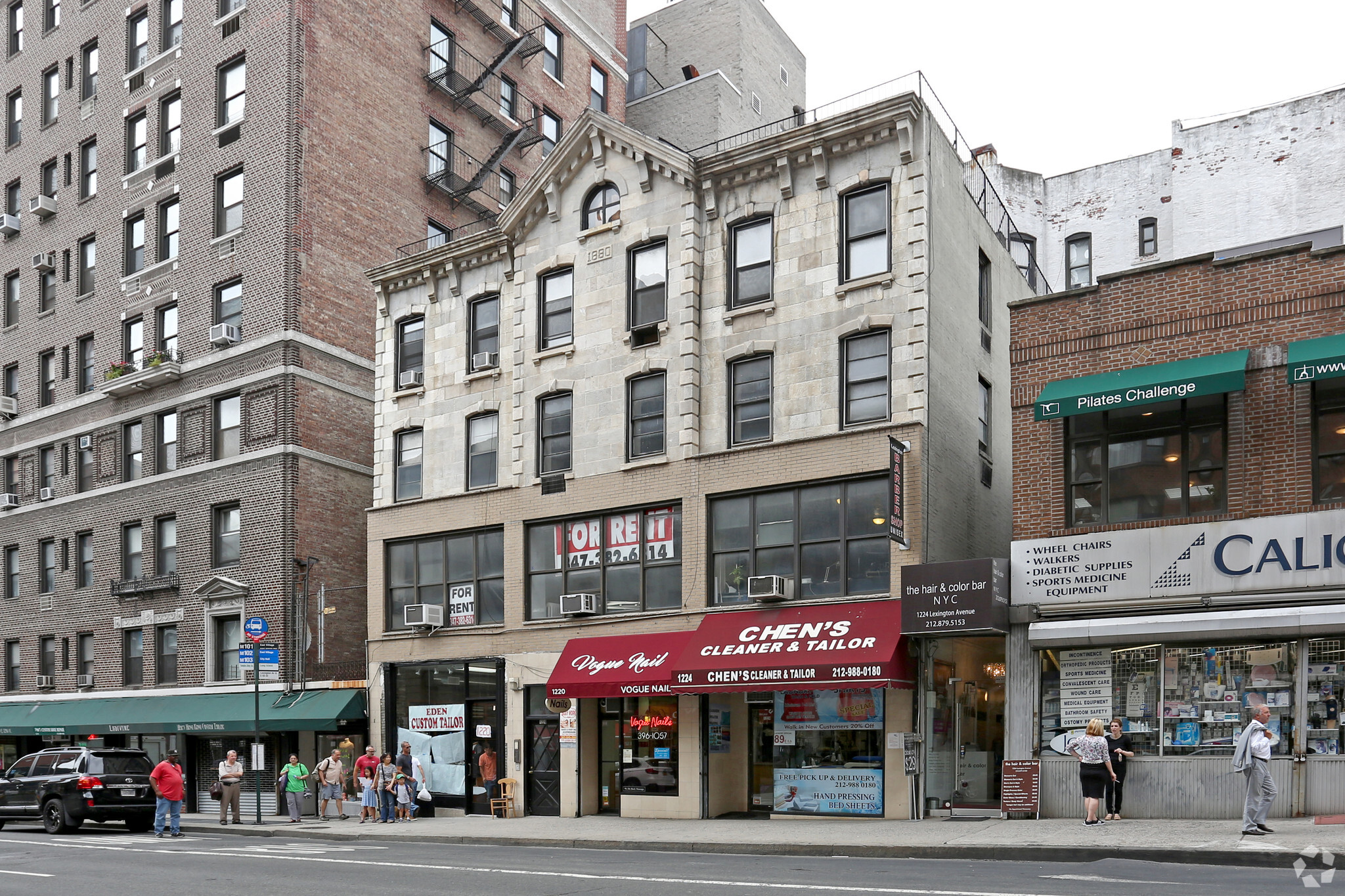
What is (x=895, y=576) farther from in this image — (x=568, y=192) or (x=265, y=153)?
(x=265, y=153)

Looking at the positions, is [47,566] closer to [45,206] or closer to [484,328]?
[45,206]

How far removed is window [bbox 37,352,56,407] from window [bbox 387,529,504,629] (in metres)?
16.2

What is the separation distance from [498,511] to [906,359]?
9.92 m

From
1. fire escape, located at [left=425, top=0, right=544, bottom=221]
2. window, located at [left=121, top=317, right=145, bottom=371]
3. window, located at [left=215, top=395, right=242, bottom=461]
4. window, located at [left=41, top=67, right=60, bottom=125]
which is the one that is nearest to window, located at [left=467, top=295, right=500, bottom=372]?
window, located at [left=215, top=395, right=242, bottom=461]

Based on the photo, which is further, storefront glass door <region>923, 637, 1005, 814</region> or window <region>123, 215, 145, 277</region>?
window <region>123, 215, 145, 277</region>

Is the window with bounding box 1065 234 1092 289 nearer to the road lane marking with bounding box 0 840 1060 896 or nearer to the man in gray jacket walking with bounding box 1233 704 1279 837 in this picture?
the man in gray jacket walking with bounding box 1233 704 1279 837

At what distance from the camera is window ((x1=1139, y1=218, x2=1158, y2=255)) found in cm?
3559

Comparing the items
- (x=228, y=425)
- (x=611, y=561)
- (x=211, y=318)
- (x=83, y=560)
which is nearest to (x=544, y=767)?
(x=611, y=561)

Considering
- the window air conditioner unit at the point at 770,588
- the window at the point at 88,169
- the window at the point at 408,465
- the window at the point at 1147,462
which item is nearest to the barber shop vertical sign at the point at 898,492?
the window air conditioner unit at the point at 770,588

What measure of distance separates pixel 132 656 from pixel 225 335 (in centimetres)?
939

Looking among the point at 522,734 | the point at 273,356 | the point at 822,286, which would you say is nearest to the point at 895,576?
the point at 822,286

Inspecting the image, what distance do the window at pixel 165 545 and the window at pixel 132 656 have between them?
1.89m

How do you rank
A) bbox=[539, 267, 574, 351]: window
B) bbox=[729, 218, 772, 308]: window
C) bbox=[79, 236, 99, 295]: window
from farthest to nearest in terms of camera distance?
bbox=[79, 236, 99, 295]: window < bbox=[539, 267, 574, 351]: window < bbox=[729, 218, 772, 308]: window

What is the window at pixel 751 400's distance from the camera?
78.8 feet
